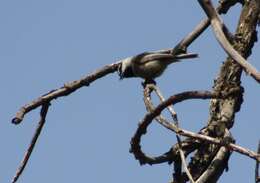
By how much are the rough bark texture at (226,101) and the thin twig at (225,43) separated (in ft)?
3.46

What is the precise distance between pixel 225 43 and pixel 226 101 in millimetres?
1370

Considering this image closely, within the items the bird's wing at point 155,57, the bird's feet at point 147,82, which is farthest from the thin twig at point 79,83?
the bird's wing at point 155,57

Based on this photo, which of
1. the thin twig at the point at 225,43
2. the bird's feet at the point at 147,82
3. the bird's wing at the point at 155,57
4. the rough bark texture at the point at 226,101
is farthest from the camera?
the bird's wing at the point at 155,57

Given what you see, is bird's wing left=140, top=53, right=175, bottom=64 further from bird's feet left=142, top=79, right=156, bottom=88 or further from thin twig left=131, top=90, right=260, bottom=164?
thin twig left=131, top=90, right=260, bottom=164

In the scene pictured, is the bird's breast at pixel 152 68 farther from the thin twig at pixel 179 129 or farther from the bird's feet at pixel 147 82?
the thin twig at pixel 179 129

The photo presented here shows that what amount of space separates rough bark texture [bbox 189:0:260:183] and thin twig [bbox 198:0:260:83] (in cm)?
105

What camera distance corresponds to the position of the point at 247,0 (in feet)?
17.1

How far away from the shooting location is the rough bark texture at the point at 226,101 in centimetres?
481

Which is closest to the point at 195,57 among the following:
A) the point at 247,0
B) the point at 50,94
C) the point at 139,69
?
the point at 139,69

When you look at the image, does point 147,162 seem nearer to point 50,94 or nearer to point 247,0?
point 50,94

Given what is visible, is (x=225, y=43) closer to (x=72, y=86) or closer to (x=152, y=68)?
(x=72, y=86)

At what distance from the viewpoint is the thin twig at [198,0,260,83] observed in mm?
3344

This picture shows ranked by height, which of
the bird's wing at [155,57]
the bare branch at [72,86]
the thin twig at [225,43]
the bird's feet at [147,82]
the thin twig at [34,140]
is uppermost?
the bird's wing at [155,57]

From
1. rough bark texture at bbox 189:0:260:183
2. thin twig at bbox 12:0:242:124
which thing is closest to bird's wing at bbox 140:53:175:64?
thin twig at bbox 12:0:242:124
